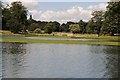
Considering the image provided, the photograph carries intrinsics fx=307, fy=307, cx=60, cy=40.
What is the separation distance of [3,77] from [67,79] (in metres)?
3.79

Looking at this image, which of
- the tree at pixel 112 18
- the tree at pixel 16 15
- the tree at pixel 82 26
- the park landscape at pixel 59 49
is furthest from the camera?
the tree at pixel 82 26

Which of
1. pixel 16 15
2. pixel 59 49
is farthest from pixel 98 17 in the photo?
pixel 59 49

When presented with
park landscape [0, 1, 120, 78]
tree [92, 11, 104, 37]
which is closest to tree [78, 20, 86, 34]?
park landscape [0, 1, 120, 78]

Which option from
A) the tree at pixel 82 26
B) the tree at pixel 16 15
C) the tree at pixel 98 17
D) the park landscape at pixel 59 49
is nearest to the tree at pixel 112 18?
the park landscape at pixel 59 49

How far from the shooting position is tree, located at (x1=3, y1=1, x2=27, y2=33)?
390 ft

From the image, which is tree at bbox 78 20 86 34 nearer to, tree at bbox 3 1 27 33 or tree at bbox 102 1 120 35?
tree at bbox 3 1 27 33

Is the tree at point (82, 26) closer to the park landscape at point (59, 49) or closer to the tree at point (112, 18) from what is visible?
the park landscape at point (59, 49)

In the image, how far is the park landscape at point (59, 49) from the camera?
21562 mm

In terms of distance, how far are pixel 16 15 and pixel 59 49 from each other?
271 feet

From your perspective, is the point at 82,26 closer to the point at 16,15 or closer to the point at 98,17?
the point at 98,17

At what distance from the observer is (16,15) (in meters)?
123

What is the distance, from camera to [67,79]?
1834 centimetres

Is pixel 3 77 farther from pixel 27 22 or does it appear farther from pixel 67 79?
pixel 27 22

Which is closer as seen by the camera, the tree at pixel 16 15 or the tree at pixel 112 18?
the tree at pixel 112 18
